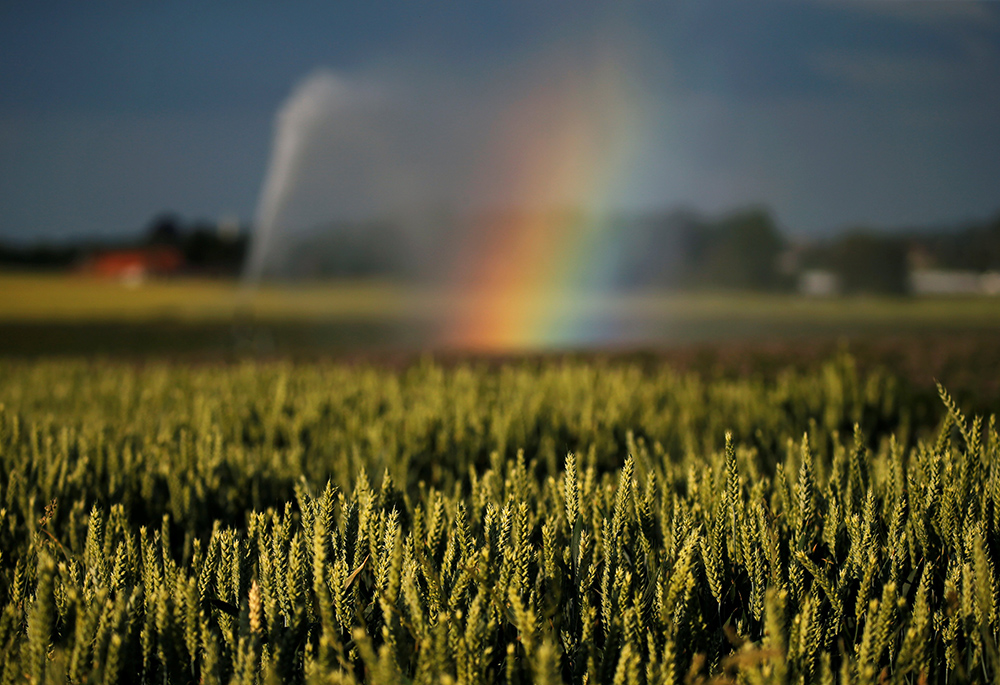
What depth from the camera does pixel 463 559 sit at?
1.99 m

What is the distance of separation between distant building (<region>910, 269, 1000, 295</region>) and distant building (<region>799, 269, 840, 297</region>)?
16.5 ft

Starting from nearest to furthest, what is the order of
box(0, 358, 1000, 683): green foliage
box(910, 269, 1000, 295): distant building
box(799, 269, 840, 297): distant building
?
box(0, 358, 1000, 683): green foliage → box(910, 269, 1000, 295): distant building → box(799, 269, 840, 297): distant building

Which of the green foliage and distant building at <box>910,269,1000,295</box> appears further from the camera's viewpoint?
distant building at <box>910,269,1000,295</box>

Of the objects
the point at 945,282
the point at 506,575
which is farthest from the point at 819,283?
the point at 506,575

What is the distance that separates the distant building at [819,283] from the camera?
56.6 meters

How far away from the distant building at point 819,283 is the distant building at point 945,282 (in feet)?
16.5

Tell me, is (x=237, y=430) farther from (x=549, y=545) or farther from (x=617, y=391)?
(x=549, y=545)

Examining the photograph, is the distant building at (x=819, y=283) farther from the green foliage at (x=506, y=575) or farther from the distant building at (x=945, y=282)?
the green foliage at (x=506, y=575)

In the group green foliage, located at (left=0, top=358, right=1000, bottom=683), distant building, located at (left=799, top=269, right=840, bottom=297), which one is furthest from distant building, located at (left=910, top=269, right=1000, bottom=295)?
green foliage, located at (left=0, top=358, right=1000, bottom=683)

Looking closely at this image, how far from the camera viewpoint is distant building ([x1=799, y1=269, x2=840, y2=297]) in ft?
186

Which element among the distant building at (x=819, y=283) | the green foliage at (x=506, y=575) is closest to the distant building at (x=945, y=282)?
the distant building at (x=819, y=283)

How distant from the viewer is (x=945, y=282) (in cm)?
5538

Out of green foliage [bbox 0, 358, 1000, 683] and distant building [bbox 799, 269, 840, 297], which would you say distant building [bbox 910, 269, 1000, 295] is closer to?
distant building [bbox 799, 269, 840, 297]

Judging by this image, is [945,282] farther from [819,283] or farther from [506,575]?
[506,575]
